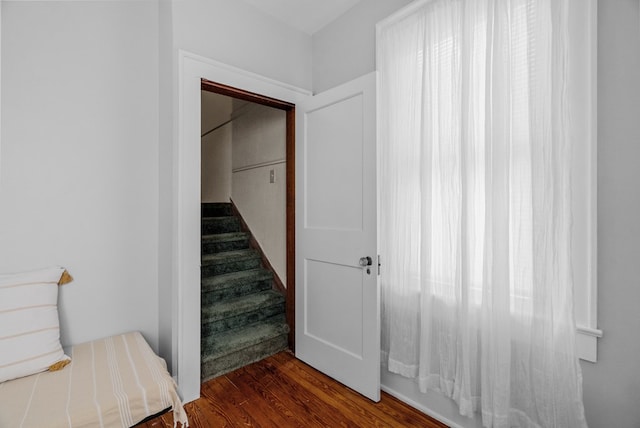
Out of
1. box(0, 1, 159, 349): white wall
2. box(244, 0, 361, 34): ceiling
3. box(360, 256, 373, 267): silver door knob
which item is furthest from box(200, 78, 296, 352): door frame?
box(0, 1, 159, 349): white wall

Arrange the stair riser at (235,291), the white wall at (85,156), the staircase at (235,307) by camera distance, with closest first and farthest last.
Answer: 1. the white wall at (85,156)
2. the staircase at (235,307)
3. the stair riser at (235,291)

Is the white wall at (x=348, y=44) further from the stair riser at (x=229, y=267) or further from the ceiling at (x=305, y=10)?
the stair riser at (x=229, y=267)

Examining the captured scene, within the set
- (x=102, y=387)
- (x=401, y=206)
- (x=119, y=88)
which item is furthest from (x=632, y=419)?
(x=119, y=88)

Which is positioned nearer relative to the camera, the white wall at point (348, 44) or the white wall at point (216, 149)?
the white wall at point (348, 44)

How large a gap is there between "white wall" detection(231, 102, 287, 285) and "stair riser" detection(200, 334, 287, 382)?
600 mm

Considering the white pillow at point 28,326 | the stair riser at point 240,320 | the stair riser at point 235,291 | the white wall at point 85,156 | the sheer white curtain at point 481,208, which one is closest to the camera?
the sheer white curtain at point 481,208

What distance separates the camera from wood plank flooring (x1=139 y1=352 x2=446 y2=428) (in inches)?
70.1

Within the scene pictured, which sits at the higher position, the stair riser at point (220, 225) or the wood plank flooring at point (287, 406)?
the stair riser at point (220, 225)

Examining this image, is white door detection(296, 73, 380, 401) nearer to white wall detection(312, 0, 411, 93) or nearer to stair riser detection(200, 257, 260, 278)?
white wall detection(312, 0, 411, 93)

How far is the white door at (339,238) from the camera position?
6.43ft

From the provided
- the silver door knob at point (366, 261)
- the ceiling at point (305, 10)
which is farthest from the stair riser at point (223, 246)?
the ceiling at point (305, 10)

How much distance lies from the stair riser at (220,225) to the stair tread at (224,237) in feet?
0.23

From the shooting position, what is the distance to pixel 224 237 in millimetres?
3471

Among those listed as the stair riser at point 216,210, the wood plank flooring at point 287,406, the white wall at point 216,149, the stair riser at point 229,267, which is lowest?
the wood plank flooring at point 287,406
